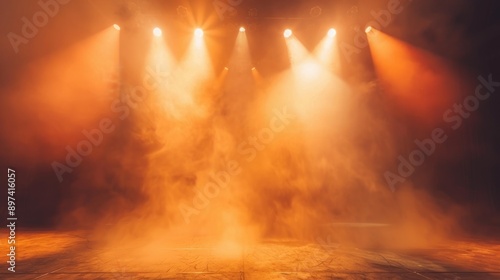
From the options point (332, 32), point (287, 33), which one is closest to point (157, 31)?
point (287, 33)

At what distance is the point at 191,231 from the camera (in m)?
7.27

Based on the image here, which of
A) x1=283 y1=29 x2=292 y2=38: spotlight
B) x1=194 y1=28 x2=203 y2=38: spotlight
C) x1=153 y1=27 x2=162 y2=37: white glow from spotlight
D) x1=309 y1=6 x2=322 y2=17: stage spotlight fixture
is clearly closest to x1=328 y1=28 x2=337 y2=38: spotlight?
x1=309 y1=6 x2=322 y2=17: stage spotlight fixture

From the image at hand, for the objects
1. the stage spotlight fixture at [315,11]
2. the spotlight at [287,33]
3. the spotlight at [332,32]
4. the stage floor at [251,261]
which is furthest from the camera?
the spotlight at [287,33]

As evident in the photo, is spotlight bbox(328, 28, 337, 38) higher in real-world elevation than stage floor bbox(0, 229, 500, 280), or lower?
higher

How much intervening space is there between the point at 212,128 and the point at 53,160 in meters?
4.81

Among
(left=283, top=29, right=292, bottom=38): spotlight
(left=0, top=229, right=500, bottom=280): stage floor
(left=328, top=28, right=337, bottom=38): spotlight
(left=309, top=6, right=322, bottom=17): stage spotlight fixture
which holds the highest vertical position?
(left=309, top=6, right=322, bottom=17): stage spotlight fixture

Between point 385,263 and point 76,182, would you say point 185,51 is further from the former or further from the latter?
point 385,263

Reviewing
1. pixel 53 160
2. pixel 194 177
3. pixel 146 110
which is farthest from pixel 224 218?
pixel 53 160

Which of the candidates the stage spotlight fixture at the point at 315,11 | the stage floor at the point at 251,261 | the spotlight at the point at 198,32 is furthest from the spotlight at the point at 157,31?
the stage floor at the point at 251,261

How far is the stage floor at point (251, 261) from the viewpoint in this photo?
154 inches

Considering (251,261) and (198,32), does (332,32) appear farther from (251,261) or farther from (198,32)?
(251,261)

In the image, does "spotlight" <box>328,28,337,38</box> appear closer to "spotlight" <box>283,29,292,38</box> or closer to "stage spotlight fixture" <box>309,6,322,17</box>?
"stage spotlight fixture" <box>309,6,322,17</box>

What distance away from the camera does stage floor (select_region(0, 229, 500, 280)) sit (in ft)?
12.9

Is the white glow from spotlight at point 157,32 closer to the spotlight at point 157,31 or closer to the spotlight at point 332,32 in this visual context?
the spotlight at point 157,31
